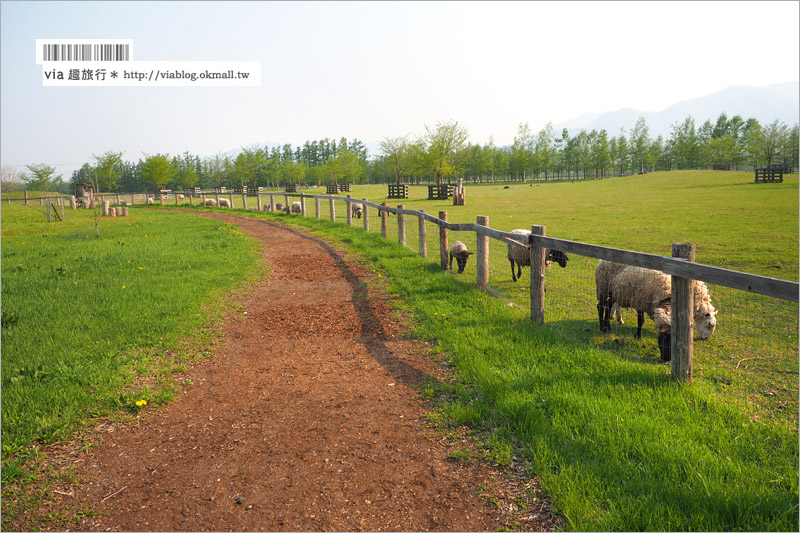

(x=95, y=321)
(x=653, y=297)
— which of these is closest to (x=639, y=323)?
(x=653, y=297)

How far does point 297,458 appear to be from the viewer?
360cm

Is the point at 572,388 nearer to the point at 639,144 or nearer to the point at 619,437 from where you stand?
the point at 619,437

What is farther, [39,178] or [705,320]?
[39,178]

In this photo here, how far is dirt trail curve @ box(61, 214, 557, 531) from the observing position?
2.95 meters

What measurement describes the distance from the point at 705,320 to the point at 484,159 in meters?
104

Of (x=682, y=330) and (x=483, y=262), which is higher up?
(x=483, y=262)

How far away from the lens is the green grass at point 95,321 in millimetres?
4340

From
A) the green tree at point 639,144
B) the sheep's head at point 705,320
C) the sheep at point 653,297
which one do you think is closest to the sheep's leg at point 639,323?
the sheep at point 653,297

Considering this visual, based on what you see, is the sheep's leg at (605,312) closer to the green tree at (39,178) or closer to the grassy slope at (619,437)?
the grassy slope at (619,437)

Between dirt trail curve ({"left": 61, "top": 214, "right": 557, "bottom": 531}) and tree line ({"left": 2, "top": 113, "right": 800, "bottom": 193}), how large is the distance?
57015mm

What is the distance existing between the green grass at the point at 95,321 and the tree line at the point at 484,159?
2042 inches

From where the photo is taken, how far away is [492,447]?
365 cm

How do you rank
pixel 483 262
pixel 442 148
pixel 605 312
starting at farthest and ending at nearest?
pixel 442 148
pixel 483 262
pixel 605 312

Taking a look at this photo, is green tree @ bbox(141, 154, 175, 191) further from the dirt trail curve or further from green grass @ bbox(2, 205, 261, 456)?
the dirt trail curve
